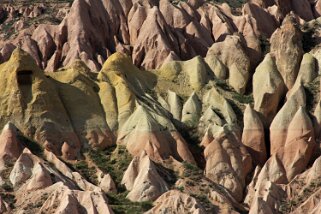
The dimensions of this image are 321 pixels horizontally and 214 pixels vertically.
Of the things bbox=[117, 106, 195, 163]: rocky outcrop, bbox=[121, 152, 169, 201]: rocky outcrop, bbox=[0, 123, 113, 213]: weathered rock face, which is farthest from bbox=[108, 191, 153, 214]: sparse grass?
bbox=[117, 106, 195, 163]: rocky outcrop

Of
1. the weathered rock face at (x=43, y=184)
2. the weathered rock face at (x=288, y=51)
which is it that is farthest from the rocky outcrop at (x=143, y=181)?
the weathered rock face at (x=288, y=51)

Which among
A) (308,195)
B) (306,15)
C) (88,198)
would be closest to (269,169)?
(308,195)

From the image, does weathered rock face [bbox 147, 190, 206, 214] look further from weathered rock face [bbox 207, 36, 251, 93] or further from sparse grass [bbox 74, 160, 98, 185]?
weathered rock face [bbox 207, 36, 251, 93]

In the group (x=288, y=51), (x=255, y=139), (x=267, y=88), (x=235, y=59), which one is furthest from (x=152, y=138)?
(x=288, y=51)

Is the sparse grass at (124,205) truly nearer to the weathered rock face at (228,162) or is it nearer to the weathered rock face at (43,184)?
the weathered rock face at (43,184)

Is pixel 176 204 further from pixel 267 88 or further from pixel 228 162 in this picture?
pixel 267 88

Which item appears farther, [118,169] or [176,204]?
[118,169]

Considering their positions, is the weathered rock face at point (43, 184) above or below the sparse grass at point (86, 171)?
above
